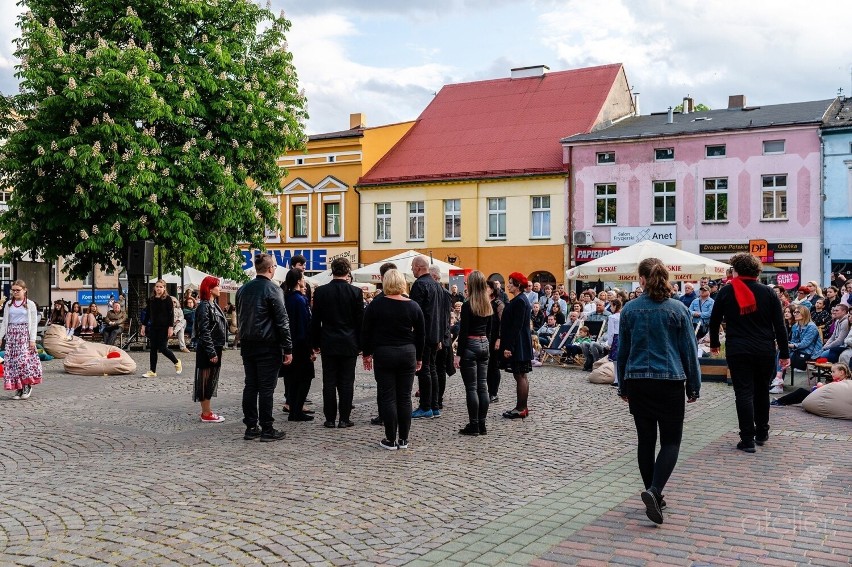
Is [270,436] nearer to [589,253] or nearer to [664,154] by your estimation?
[589,253]

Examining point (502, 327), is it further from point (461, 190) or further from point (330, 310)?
point (461, 190)

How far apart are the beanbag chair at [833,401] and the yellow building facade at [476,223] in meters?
26.9

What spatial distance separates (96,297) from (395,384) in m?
43.7

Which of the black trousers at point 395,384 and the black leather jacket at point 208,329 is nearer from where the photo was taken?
the black trousers at point 395,384

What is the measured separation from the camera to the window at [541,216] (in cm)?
A: 3950

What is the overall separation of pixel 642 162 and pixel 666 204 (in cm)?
194

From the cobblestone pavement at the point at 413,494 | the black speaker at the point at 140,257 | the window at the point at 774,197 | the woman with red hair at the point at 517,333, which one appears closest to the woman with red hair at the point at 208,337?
the cobblestone pavement at the point at 413,494

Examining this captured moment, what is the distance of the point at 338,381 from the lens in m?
10.3

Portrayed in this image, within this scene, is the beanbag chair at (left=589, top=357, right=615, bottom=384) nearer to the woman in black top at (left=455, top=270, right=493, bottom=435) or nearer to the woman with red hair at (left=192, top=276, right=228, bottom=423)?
the woman in black top at (left=455, top=270, right=493, bottom=435)

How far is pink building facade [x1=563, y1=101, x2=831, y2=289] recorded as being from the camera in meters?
34.5

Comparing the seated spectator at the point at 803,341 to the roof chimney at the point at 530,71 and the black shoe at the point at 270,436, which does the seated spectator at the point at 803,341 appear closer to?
the black shoe at the point at 270,436

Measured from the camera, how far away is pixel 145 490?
7211 millimetres

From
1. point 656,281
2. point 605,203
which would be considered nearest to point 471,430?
point 656,281

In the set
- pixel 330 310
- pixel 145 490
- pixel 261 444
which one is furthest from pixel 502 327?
pixel 145 490
